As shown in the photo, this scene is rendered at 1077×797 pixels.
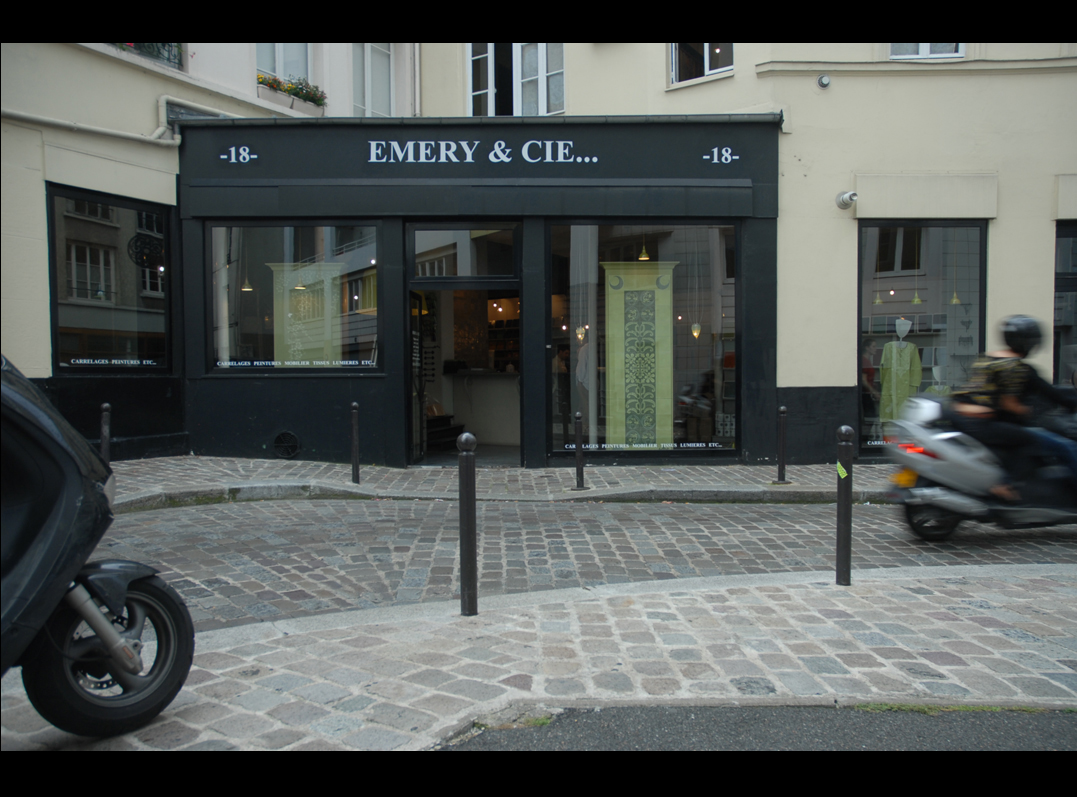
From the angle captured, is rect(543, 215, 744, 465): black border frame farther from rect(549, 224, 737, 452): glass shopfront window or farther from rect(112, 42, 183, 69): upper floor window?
rect(112, 42, 183, 69): upper floor window

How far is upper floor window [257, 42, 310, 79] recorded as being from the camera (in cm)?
1148

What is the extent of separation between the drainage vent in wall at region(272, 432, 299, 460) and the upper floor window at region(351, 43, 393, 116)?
580 centimetres

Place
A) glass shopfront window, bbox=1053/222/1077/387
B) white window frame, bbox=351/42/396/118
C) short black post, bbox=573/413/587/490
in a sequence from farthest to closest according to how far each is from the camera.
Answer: white window frame, bbox=351/42/396/118 < glass shopfront window, bbox=1053/222/1077/387 < short black post, bbox=573/413/587/490

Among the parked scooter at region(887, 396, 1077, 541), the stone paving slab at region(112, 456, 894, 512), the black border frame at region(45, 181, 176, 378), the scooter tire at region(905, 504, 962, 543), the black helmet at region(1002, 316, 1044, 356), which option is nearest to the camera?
the black helmet at region(1002, 316, 1044, 356)

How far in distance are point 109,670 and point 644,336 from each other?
28.9 feet

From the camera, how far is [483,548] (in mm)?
6008

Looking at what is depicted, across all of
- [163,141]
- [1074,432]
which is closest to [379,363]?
[163,141]

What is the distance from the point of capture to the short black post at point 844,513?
489cm

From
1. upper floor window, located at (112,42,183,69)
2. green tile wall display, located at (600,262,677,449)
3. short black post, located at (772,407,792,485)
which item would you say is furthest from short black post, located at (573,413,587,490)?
upper floor window, located at (112,42,183,69)

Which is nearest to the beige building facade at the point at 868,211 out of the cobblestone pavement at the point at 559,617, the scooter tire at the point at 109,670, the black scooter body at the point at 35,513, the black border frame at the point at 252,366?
the black border frame at the point at 252,366

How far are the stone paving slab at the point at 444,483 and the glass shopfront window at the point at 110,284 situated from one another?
1478 mm

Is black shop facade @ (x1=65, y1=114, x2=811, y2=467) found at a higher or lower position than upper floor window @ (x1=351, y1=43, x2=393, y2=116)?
lower

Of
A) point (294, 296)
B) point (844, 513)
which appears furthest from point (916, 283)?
point (294, 296)

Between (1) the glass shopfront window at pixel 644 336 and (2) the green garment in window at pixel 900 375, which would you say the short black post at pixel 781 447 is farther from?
(2) the green garment in window at pixel 900 375
